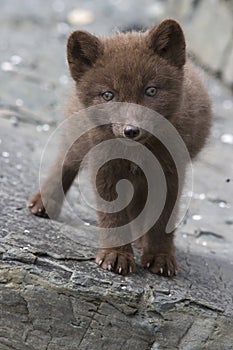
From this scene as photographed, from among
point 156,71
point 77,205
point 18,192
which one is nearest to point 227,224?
point 77,205

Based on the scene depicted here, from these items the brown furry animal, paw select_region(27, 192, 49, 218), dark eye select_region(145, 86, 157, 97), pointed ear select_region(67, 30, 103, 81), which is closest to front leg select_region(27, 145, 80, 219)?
paw select_region(27, 192, 49, 218)

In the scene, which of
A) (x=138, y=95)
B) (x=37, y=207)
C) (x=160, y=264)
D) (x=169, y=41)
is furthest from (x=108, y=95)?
(x=37, y=207)

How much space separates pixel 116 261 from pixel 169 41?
1343 millimetres

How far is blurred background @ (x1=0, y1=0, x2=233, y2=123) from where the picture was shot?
884 cm

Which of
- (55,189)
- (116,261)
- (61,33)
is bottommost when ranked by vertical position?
(116,261)

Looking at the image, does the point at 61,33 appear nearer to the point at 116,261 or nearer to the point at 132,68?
the point at 132,68

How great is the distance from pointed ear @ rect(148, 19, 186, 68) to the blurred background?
11.4 ft

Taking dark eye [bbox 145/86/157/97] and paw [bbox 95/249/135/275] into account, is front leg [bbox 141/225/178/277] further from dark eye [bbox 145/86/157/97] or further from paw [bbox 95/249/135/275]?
dark eye [bbox 145/86/157/97]

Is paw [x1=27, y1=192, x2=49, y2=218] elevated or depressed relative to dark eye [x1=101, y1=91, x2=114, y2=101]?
depressed

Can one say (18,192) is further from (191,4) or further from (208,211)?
(191,4)

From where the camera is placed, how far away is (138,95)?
461cm

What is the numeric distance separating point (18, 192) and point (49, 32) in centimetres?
582

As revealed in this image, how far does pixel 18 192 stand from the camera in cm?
585

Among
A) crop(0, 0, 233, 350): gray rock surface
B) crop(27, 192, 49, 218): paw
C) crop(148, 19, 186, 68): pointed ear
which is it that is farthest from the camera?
crop(27, 192, 49, 218): paw
